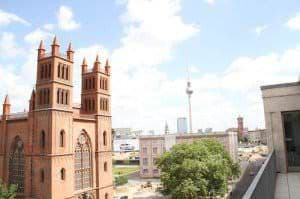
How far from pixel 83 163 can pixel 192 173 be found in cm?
1399

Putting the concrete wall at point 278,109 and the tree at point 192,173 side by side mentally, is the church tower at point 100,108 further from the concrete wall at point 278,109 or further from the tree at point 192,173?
the concrete wall at point 278,109

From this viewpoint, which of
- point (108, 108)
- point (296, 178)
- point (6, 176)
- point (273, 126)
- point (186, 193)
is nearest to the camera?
point (296, 178)

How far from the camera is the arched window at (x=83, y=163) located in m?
34.6

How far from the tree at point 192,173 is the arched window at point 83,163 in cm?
929

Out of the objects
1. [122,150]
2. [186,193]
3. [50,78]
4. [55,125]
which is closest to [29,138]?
[55,125]

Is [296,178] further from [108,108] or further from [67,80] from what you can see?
[108,108]

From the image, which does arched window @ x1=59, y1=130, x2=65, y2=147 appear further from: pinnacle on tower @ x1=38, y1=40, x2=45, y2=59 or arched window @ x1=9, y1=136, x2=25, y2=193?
pinnacle on tower @ x1=38, y1=40, x2=45, y2=59

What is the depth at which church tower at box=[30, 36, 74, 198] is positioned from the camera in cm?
2977

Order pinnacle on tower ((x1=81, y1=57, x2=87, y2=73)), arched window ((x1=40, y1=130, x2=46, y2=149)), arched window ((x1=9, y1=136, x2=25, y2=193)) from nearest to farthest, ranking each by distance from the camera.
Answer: arched window ((x1=40, y1=130, x2=46, y2=149))
arched window ((x1=9, y1=136, x2=25, y2=193))
pinnacle on tower ((x1=81, y1=57, x2=87, y2=73))

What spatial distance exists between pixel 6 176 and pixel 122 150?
104 meters

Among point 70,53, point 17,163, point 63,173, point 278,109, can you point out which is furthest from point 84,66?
point 278,109

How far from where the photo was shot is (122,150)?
138 m

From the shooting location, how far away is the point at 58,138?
3058cm

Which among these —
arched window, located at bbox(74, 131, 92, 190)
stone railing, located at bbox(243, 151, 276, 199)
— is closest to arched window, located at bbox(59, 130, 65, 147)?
arched window, located at bbox(74, 131, 92, 190)
